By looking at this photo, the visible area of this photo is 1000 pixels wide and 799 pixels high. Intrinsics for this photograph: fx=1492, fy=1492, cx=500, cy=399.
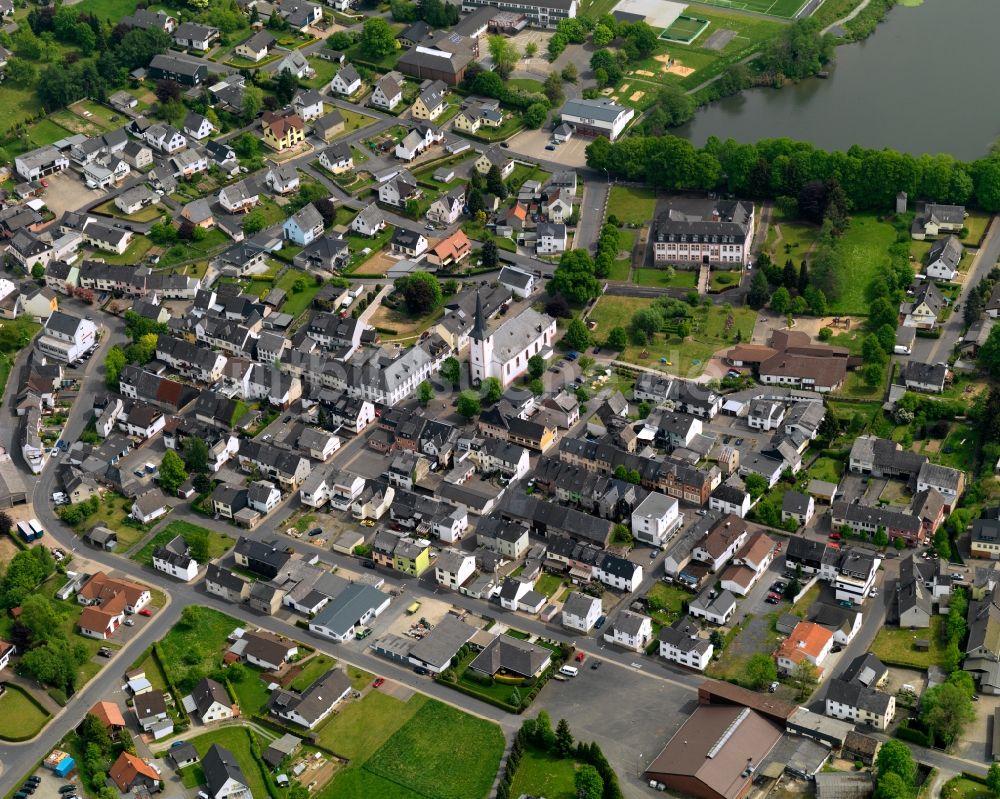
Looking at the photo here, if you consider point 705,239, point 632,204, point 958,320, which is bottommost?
point 632,204

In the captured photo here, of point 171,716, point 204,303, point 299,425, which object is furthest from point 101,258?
point 171,716

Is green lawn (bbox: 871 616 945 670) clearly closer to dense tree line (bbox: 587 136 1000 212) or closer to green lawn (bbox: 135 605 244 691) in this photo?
green lawn (bbox: 135 605 244 691)

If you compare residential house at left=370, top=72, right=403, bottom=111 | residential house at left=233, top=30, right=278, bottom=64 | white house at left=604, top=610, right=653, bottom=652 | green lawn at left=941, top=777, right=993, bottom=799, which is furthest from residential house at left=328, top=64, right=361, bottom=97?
green lawn at left=941, top=777, right=993, bottom=799

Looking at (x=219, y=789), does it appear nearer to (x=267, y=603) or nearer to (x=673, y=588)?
(x=267, y=603)

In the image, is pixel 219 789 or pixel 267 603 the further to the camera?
pixel 267 603

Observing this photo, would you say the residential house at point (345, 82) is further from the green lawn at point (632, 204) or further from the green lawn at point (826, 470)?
the green lawn at point (826, 470)

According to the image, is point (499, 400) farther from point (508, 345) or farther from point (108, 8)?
point (108, 8)

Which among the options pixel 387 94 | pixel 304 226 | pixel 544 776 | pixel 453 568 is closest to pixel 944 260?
pixel 453 568
